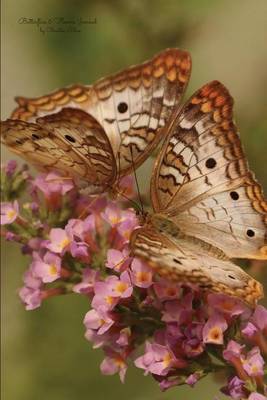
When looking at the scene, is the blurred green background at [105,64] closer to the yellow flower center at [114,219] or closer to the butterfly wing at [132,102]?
the butterfly wing at [132,102]

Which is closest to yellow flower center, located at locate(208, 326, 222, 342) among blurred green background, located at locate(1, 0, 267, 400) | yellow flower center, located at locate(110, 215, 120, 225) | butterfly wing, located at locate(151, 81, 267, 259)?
butterfly wing, located at locate(151, 81, 267, 259)

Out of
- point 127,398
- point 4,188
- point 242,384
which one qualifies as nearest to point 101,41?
point 4,188

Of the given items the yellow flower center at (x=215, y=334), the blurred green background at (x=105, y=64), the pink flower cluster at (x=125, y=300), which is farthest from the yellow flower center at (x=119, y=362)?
the blurred green background at (x=105, y=64)

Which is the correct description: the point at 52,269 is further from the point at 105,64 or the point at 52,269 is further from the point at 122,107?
the point at 105,64

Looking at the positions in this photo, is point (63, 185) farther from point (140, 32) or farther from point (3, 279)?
point (3, 279)

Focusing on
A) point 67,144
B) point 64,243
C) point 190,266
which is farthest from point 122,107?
point 190,266

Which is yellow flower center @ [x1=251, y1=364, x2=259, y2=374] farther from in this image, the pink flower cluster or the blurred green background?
the blurred green background
